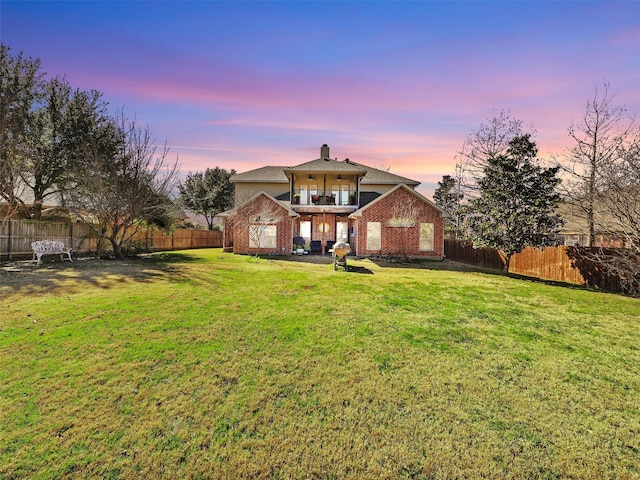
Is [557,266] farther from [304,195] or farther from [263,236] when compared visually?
[304,195]

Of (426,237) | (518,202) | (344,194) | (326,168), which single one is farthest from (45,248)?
(518,202)

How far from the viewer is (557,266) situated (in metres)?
14.8

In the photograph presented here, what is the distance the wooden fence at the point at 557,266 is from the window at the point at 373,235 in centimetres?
725

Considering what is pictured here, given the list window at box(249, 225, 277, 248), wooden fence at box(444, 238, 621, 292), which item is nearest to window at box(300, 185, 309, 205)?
window at box(249, 225, 277, 248)

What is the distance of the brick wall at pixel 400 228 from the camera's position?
2088 centimetres

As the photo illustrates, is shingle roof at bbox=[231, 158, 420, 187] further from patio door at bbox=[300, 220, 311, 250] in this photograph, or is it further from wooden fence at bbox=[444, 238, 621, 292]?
wooden fence at bbox=[444, 238, 621, 292]

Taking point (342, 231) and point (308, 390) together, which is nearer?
point (308, 390)

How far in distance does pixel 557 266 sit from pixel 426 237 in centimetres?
778

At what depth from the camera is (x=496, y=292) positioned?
1092cm

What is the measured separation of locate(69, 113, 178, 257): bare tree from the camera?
16641 mm

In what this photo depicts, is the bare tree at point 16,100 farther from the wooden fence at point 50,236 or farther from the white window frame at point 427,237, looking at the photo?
the white window frame at point 427,237

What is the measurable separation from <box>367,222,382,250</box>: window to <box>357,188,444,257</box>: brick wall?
219 mm

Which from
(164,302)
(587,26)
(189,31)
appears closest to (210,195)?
(189,31)

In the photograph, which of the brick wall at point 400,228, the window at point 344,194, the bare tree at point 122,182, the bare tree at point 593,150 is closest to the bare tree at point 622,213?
the bare tree at point 593,150
